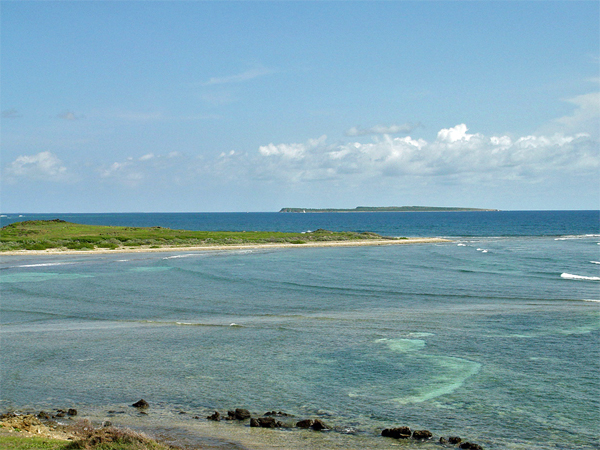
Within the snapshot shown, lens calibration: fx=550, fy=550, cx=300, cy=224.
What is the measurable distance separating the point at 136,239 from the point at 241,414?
92.9 metres

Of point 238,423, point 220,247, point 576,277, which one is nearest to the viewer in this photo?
point 238,423

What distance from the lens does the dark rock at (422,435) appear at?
15352 mm

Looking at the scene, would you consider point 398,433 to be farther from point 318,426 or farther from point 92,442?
point 92,442

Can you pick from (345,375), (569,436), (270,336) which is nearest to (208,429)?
(345,375)

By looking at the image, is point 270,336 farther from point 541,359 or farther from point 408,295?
point 408,295

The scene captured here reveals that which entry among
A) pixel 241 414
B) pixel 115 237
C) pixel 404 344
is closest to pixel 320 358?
pixel 404 344

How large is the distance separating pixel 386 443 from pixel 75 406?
1030cm

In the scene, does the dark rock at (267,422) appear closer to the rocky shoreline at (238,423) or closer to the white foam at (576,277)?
the rocky shoreline at (238,423)

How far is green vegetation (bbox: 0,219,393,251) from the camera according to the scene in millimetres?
95812

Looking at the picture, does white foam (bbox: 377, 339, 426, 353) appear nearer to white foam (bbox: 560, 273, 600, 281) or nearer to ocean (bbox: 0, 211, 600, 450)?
ocean (bbox: 0, 211, 600, 450)

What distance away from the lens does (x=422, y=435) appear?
15.4 metres

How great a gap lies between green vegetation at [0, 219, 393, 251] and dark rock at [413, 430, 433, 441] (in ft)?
286

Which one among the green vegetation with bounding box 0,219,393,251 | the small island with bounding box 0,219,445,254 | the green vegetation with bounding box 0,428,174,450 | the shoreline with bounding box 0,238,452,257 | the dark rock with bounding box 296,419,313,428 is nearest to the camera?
the green vegetation with bounding box 0,428,174,450

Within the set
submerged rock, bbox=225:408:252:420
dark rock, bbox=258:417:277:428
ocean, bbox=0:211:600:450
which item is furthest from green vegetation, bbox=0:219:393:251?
dark rock, bbox=258:417:277:428
